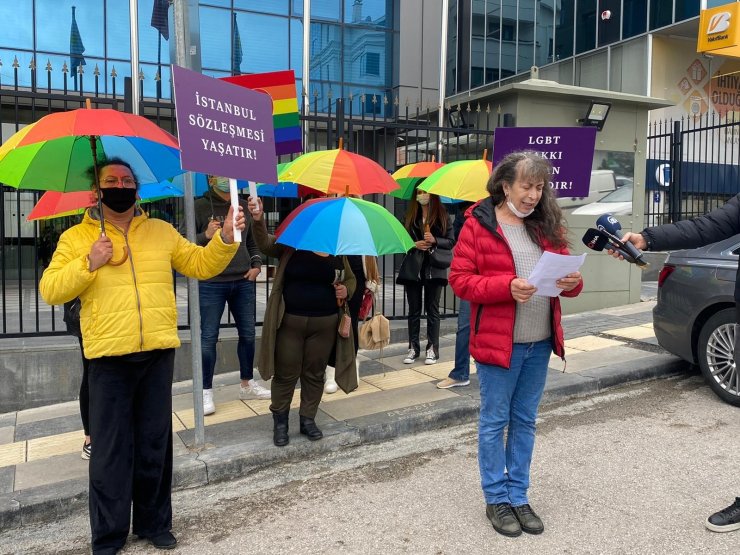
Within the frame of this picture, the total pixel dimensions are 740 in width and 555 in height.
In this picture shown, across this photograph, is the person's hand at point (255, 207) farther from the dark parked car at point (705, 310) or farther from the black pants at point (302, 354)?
the dark parked car at point (705, 310)

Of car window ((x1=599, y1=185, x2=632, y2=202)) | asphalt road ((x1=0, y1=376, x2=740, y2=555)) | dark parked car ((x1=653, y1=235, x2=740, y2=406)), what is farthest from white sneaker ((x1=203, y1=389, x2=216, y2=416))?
car window ((x1=599, y1=185, x2=632, y2=202))

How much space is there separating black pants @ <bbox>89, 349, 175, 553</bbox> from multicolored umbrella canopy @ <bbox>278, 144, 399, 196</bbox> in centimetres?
186

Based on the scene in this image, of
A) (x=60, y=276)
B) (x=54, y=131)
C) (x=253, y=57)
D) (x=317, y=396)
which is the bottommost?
(x=317, y=396)

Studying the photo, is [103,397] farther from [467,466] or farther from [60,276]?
[467,466]

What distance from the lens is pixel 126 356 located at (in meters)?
3.18

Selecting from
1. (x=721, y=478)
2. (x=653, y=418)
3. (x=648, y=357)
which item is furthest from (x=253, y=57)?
(x=721, y=478)

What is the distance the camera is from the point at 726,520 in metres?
3.37

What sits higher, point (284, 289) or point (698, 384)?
point (284, 289)

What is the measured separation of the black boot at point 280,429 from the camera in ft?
15.1

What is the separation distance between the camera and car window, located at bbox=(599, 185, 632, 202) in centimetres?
949

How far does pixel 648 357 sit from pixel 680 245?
3.68m

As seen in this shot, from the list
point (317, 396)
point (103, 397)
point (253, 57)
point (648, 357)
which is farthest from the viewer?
point (253, 57)

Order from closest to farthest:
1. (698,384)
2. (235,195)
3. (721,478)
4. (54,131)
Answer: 1. (54,131)
2. (235,195)
3. (721,478)
4. (698,384)

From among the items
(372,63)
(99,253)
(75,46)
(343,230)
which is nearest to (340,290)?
(343,230)
